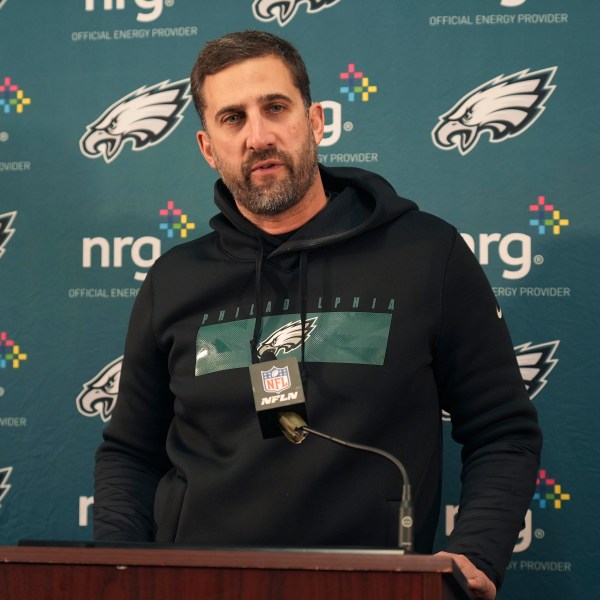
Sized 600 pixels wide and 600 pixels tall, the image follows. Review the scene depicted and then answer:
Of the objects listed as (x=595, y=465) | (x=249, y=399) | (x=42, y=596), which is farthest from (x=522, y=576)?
(x=42, y=596)

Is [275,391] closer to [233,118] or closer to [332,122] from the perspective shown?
[233,118]

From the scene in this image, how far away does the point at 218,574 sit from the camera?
1.17 meters

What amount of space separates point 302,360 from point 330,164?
2.47ft

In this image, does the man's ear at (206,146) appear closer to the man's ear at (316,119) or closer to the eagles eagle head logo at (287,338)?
the man's ear at (316,119)

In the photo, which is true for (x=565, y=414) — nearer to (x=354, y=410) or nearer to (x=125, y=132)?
(x=354, y=410)

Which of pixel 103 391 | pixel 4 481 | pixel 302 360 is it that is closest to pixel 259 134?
pixel 302 360

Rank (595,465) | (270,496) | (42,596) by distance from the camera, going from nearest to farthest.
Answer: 1. (42,596)
2. (270,496)
3. (595,465)

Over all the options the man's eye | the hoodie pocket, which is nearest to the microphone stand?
the hoodie pocket

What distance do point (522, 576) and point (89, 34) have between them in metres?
1.77

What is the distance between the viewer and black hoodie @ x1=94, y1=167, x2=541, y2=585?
1775 millimetres

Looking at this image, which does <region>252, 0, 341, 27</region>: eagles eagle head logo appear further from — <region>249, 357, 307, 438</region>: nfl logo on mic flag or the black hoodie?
<region>249, 357, 307, 438</region>: nfl logo on mic flag

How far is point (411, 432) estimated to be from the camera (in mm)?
1838

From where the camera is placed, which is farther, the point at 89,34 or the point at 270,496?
the point at 89,34

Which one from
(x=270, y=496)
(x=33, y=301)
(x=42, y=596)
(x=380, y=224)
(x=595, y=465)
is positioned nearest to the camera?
(x=42, y=596)
